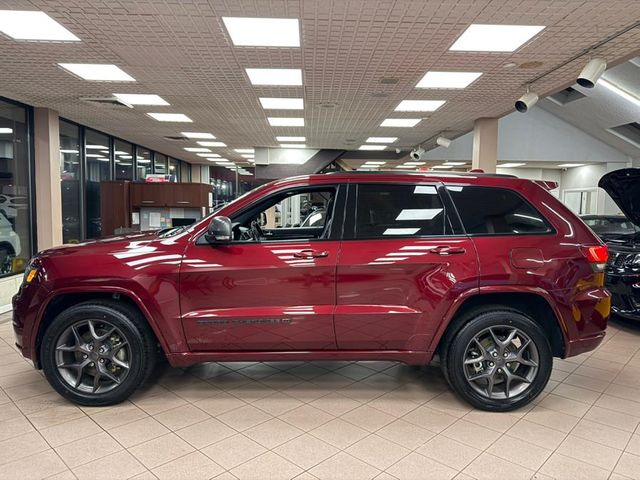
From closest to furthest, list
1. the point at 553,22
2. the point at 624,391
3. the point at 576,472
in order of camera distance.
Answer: the point at 576,472, the point at 624,391, the point at 553,22

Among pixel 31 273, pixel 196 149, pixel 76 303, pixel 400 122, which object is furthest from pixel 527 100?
pixel 196 149

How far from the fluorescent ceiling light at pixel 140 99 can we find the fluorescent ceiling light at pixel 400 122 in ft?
12.7

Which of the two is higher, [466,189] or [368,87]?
[368,87]

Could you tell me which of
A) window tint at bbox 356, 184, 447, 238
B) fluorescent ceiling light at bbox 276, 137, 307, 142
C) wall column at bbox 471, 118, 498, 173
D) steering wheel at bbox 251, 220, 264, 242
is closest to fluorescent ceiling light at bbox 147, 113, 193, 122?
fluorescent ceiling light at bbox 276, 137, 307, 142

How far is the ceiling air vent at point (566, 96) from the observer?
1199 centimetres

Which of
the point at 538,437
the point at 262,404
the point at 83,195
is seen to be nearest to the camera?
the point at 538,437

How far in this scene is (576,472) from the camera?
7.11 feet

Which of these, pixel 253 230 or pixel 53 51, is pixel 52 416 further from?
pixel 53 51

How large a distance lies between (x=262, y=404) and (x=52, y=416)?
132cm

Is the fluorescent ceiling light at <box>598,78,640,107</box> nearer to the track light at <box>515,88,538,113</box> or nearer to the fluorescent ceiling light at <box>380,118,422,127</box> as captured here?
the fluorescent ceiling light at <box>380,118,422,127</box>

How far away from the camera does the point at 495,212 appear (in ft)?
9.29

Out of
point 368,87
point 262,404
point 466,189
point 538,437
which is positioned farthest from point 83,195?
point 538,437

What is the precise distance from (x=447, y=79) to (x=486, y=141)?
9.27ft

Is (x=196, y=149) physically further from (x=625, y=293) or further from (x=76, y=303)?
(x=625, y=293)
